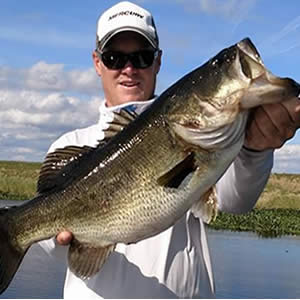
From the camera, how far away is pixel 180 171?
140 inches

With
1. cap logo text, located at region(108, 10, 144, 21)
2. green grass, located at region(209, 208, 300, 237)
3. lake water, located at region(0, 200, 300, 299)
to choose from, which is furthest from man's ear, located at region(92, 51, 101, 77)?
green grass, located at region(209, 208, 300, 237)

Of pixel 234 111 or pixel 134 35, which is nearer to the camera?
pixel 234 111

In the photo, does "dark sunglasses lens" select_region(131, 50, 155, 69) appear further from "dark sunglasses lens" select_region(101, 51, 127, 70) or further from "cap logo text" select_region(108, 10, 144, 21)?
"cap logo text" select_region(108, 10, 144, 21)

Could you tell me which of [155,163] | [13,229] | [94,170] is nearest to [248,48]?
[155,163]

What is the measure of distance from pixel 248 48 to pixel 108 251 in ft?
4.79

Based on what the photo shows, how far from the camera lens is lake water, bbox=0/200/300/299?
13547 mm

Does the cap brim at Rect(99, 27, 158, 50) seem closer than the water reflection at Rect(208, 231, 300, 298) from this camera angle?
Yes

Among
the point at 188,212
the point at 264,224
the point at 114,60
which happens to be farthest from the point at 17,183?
the point at 188,212

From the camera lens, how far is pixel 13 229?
4293 millimetres

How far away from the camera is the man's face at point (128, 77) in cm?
470

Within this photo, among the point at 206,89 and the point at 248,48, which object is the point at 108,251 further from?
the point at 248,48

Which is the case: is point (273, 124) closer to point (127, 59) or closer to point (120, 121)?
point (120, 121)

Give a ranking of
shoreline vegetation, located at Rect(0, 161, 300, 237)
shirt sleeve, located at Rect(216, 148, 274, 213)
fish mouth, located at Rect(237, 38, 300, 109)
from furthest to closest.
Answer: shoreline vegetation, located at Rect(0, 161, 300, 237)
shirt sleeve, located at Rect(216, 148, 274, 213)
fish mouth, located at Rect(237, 38, 300, 109)

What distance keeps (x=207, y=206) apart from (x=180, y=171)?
0.31 m
